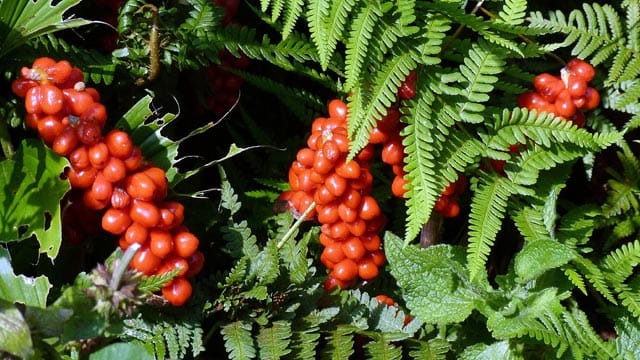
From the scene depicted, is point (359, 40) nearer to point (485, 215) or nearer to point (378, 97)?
point (378, 97)

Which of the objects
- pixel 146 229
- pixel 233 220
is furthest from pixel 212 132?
pixel 146 229

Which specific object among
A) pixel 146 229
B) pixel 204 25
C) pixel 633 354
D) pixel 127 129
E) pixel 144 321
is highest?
pixel 204 25

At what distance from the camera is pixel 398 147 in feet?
6.56

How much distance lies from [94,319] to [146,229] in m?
0.31

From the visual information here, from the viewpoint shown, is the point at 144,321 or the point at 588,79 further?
the point at 588,79

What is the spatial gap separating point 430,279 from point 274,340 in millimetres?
413

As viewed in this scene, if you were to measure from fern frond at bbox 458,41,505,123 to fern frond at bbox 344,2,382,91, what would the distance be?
241mm

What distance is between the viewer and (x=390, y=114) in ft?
6.42

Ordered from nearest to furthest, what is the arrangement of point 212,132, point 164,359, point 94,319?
point 94,319, point 164,359, point 212,132

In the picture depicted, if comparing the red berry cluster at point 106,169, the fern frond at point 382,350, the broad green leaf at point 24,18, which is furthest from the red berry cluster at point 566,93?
the broad green leaf at point 24,18

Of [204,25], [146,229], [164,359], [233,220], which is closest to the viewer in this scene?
[146,229]

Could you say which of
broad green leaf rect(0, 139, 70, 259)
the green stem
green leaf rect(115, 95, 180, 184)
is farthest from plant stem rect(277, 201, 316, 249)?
the green stem

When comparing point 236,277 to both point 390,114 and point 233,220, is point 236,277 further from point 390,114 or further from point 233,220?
point 390,114

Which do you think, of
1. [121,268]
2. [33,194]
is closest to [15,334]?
[121,268]
